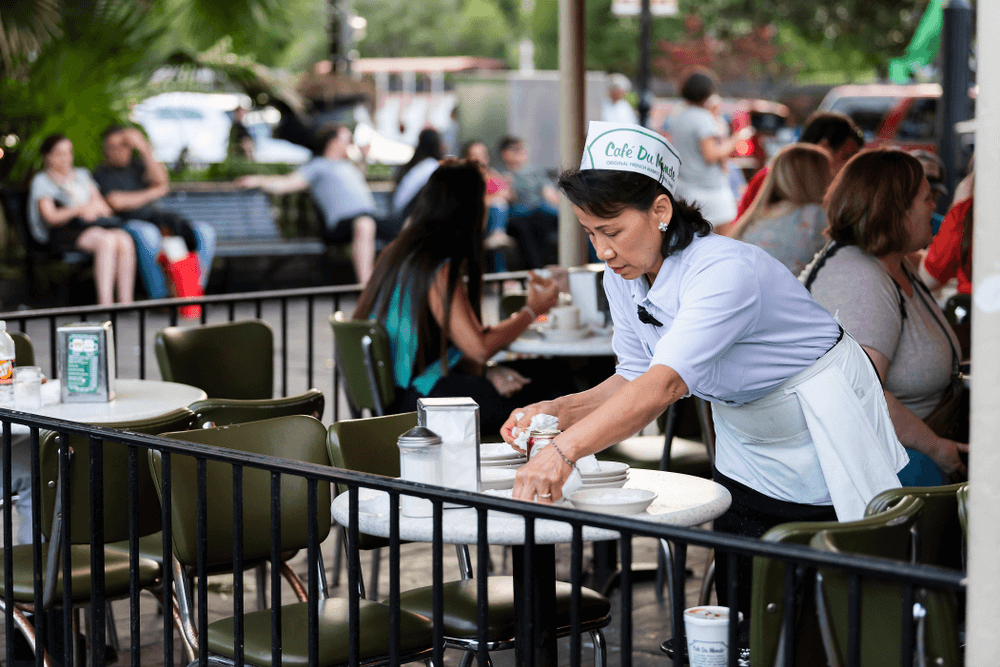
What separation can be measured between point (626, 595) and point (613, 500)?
0.59 metres

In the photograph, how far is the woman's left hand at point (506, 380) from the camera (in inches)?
204

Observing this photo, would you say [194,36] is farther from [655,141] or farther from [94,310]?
[655,141]

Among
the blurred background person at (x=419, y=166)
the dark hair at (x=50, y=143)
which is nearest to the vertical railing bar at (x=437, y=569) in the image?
the dark hair at (x=50, y=143)

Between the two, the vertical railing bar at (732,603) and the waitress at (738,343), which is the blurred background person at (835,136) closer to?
the waitress at (738,343)

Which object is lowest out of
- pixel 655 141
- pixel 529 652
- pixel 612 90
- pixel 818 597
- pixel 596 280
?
pixel 529 652

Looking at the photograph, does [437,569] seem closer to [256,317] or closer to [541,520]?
[541,520]

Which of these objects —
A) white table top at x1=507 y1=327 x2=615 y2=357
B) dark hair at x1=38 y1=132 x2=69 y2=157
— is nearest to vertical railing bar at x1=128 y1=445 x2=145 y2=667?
white table top at x1=507 y1=327 x2=615 y2=357

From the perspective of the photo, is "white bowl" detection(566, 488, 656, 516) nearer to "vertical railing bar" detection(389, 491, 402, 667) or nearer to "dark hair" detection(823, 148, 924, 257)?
"vertical railing bar" detection(389, 491, 402, 667)

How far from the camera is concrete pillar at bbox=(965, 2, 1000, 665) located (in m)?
1.52

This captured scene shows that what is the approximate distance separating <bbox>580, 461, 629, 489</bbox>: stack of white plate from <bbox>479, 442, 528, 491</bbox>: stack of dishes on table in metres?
0.17

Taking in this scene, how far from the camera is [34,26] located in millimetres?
10234

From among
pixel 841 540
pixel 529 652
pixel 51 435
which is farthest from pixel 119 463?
pixel 841 540

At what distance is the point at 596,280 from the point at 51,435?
3134 mm

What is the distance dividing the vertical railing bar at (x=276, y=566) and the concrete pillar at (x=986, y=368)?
4.14 feet
